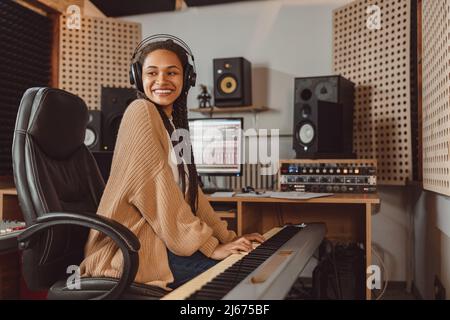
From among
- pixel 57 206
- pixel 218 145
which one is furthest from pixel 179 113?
pixel 218 145

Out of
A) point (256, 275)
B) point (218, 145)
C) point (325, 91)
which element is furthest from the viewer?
point (218, 145)

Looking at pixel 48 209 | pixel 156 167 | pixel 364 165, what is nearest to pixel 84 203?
pixel 48 209

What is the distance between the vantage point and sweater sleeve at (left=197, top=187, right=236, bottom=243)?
1601 mm

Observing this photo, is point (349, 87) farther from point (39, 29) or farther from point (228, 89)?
point (39, 29)

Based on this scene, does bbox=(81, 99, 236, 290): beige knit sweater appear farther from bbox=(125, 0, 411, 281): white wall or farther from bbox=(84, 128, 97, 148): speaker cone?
bbox=(125, 0, 411, 281): white wall

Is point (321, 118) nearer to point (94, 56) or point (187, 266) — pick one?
point (187, 266)

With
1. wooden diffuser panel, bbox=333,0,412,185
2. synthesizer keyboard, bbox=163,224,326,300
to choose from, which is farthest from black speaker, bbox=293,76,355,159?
synthesizer keyboard, bbox=163,224,326,300

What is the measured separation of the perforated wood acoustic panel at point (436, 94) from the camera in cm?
170

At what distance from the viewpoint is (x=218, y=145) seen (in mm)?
2717

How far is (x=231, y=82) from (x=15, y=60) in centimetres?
144

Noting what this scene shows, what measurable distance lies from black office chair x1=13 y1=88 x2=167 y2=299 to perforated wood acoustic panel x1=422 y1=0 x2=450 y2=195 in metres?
1.22

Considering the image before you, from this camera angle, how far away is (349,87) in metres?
2.79

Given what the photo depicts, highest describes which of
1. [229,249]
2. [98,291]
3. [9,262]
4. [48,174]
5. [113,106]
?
[113,106]
